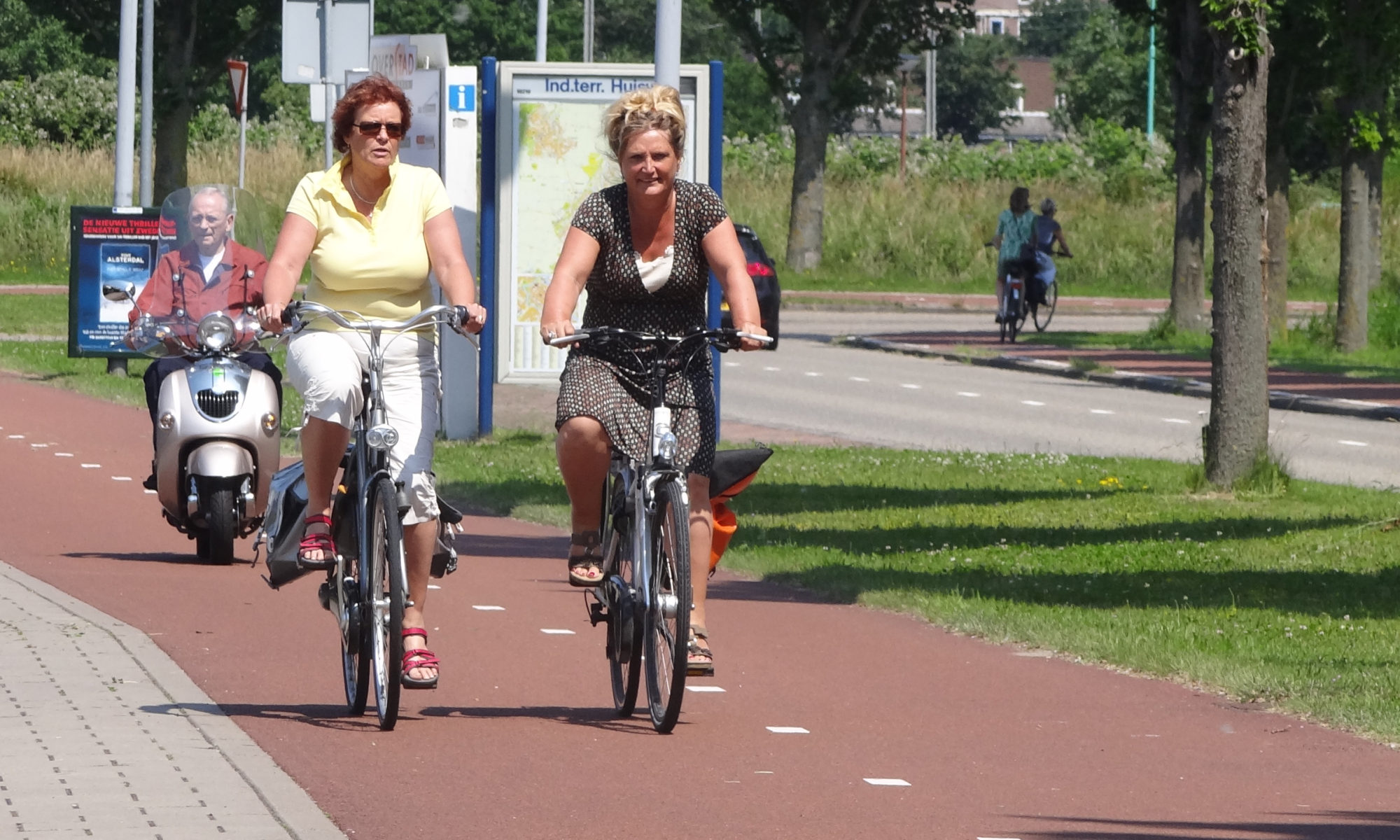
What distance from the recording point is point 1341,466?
16.5 meters

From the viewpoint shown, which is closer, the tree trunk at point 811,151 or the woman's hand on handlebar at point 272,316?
the woman's hand on handlebar at point 272,316

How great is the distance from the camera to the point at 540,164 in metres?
16.6

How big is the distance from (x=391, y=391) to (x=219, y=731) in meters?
1.08

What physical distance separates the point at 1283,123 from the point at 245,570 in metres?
19.3

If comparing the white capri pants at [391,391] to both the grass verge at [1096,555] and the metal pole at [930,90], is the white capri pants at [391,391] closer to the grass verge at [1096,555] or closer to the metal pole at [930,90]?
the grass verge at [1096,555]

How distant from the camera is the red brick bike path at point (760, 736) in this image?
19.0 feet

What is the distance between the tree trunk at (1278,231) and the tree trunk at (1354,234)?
3.31 ft

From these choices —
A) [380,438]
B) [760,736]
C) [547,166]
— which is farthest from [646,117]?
[547,166]

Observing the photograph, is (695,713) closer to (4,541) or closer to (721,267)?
(721,267)

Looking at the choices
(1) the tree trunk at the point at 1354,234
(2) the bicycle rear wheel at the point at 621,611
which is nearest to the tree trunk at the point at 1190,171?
(1) the tree trunk at the point at 1354,234

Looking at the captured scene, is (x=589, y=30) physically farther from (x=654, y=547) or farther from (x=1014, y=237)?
(x=654, y=547)

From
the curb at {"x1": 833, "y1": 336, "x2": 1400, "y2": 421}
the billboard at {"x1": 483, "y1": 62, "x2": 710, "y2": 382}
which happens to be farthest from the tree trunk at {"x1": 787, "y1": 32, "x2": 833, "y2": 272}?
the billboard at {"x1": 483, "y1": 62, "x2": 710, "y2": 382}

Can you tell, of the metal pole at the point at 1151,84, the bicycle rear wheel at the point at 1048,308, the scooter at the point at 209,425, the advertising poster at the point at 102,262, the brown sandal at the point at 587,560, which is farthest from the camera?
the metal pole at the point at 1151,84

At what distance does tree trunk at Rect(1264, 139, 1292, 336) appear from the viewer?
27.7m
